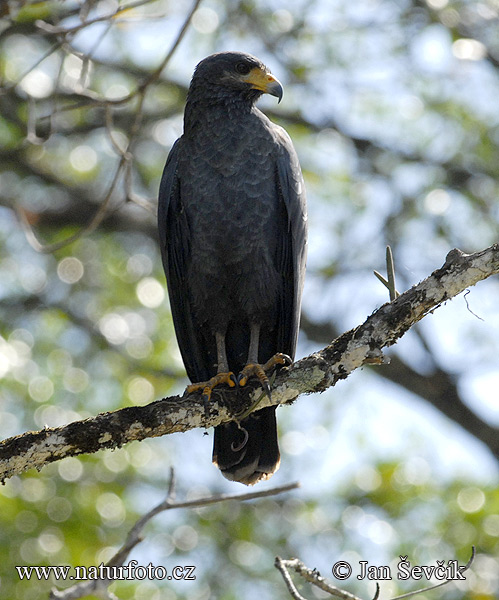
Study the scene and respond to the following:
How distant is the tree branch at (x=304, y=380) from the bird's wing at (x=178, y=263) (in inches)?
41.4

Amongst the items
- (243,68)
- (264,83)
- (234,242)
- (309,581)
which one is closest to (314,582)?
(309,581)

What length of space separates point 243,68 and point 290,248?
1.22 meters

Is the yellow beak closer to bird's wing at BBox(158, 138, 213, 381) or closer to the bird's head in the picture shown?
the bird's head


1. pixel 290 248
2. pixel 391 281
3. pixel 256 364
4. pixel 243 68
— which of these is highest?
pixel 243 68

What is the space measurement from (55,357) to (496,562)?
4997 mm

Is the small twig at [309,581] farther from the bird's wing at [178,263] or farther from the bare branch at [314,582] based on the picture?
the bird's wing at [178,263]

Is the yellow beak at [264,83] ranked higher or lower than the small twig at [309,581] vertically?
higher

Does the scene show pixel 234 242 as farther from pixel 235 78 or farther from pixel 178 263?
pixel 235 78

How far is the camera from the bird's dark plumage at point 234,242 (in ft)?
14.6

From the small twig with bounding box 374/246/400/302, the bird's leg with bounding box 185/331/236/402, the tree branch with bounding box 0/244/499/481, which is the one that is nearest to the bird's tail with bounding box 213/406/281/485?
the bird's leg with bounding box 185/331/236/402

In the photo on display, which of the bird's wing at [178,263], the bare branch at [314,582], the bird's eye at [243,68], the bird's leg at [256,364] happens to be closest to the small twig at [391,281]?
the bird's leg at [256,364]

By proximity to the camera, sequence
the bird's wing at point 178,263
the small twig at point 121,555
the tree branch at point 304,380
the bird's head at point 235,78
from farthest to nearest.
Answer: the bird's head at point 235,78, the bird's wing at point 178,263, the tree branch at point 304,380, the small twig at point 121,555

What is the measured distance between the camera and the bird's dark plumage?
446cm

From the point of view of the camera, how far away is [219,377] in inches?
168
